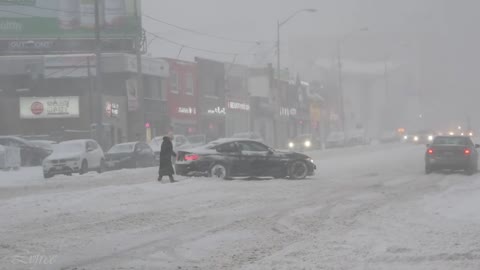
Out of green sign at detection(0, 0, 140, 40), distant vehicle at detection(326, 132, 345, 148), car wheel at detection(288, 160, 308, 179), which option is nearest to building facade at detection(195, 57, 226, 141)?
green sign at detection(0, 0, 140, 40)

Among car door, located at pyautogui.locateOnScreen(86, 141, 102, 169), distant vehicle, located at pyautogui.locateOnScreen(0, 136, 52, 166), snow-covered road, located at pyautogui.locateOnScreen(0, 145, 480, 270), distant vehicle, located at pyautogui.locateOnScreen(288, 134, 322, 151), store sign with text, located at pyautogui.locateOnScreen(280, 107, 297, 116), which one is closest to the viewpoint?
snow-covered road, located at pyautogui.locateOnScreen(0, 145, 480, 270)

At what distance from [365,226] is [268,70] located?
6603 cm

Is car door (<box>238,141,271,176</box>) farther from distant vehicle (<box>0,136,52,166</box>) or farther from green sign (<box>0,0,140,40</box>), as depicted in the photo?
green sign (<box>0,0,140,40</box>)

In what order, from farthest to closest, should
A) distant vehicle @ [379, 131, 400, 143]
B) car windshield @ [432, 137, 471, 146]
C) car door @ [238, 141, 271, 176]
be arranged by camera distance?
distant vehicle @ [379, 131, 400, 143], car windshield @ [432, 137, 471, 146], car door @ [238, 141, 271, 176]

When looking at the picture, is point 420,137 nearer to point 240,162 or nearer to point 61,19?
point 61,19

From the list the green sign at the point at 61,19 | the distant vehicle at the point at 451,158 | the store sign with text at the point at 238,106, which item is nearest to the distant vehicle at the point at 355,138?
the store sign with text at the point at 238,106

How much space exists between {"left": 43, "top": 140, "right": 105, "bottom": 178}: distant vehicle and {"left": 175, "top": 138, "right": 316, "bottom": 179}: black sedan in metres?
8.94

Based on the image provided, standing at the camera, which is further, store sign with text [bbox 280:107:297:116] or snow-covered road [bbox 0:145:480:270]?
store sign with text [bbox 280:107:297:116]

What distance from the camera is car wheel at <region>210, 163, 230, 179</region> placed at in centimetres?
2123

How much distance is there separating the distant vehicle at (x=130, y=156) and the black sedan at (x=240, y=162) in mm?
11569

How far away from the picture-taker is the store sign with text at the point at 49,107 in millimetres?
51688

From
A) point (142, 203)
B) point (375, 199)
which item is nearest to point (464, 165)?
point (375, 199)

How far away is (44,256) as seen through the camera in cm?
906

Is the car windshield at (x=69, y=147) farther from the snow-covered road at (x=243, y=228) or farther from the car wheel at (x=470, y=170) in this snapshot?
the car wheel at (x=470, y=170)
